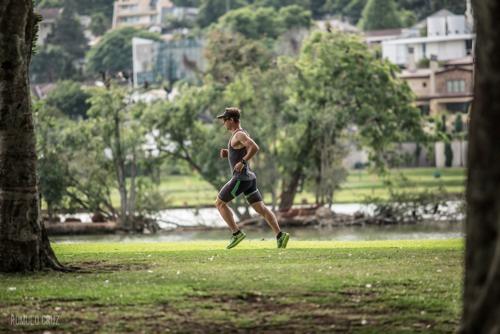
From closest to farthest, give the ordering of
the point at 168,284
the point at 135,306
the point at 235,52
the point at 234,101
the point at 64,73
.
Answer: the point at 135,306
the point at 168,284
the point at 234,101
the point at 235,52
the point at 64,73

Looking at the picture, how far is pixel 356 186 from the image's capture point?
94688 millimetres

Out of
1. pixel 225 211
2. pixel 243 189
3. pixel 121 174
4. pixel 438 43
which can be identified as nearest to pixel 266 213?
pixel 243 189

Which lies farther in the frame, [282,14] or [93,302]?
[282,14]

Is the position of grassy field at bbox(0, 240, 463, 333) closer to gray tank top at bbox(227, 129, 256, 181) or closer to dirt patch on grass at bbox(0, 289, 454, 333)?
dirt patch on grass at bbox(0, 289, 454, 333)

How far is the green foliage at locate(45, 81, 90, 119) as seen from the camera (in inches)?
4616

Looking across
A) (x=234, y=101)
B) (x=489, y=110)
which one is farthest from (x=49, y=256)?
(x=234, y=101)

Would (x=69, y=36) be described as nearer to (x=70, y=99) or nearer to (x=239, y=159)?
(x=70, y=99)

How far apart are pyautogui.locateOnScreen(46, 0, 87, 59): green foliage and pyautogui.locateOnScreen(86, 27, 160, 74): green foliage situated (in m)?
2.88

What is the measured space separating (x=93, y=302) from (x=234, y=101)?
5295cm

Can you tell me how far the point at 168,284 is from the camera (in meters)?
16.9

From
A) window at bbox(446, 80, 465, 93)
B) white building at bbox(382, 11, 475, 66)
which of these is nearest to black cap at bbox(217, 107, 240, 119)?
window at bbox(446, 80, 465, 93)

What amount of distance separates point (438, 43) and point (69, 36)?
5579cm

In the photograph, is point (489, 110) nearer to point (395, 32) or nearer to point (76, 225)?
point (76, 225)

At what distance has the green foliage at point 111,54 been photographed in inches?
7126
